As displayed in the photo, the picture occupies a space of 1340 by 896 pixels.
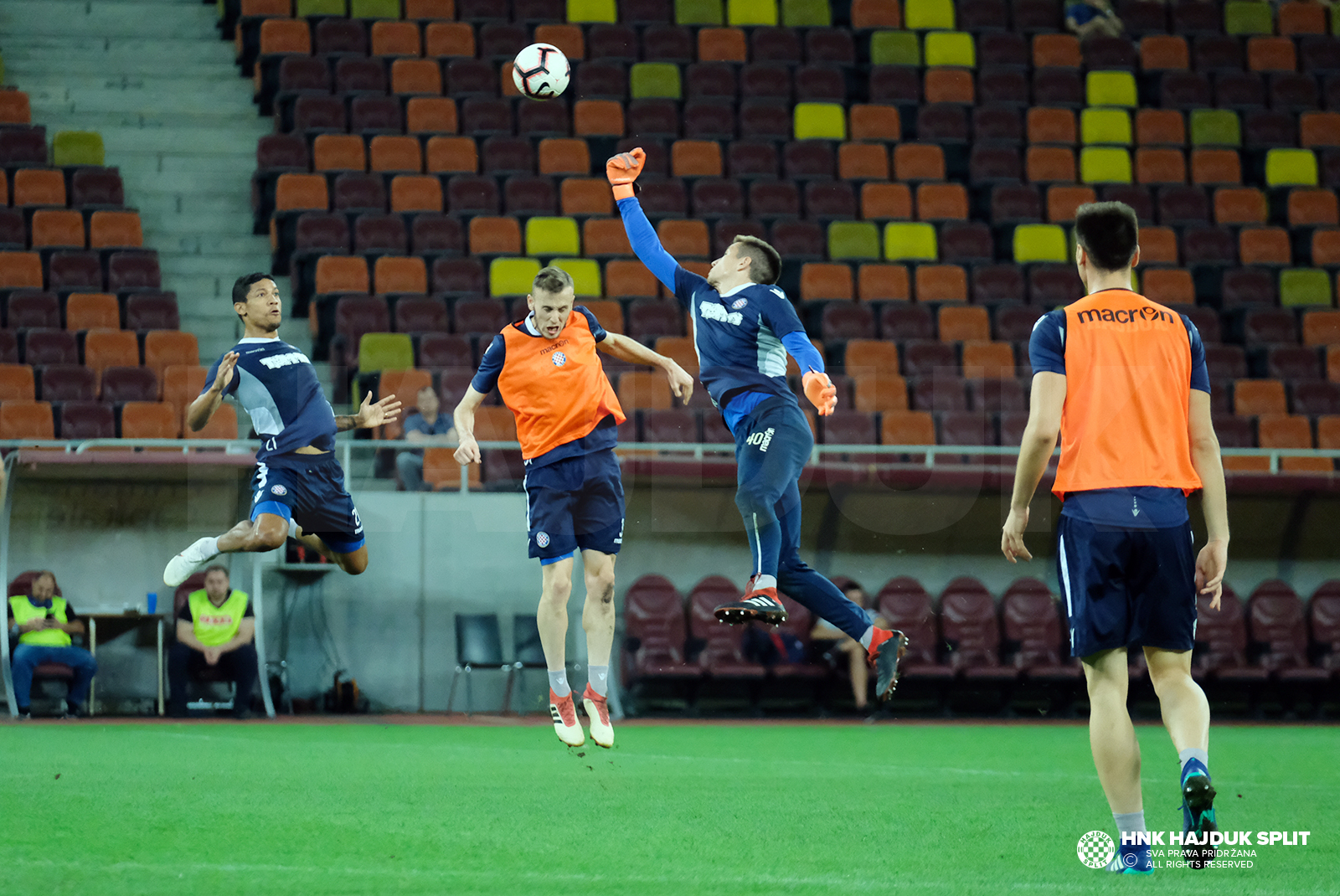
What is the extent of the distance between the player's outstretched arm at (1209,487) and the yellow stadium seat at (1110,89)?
55.3 ft

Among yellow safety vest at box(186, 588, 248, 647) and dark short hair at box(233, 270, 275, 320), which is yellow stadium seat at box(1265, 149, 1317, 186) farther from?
dark short hair at box(233, 270, 275, 320)

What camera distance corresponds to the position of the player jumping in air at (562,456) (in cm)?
848

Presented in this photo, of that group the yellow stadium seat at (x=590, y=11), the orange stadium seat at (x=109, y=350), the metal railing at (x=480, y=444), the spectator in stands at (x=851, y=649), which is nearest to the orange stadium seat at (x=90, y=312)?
the orange stadium seat at (x=109, y=350)

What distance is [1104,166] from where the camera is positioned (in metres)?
20.2

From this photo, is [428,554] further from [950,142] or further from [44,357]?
[950,142]

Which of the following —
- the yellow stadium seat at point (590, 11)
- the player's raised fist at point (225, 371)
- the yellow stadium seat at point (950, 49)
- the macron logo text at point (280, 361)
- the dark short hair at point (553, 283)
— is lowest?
the player's raised fist at point (225, 371)

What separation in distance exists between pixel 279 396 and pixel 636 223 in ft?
7.88

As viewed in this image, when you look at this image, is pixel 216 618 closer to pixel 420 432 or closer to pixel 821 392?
pixel 420 432

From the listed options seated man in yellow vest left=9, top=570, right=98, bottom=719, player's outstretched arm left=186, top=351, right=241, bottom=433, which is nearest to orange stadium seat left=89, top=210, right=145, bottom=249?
seated man in yellow vest left=9, top=570, right=98, bottom=719

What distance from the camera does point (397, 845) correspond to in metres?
6.13

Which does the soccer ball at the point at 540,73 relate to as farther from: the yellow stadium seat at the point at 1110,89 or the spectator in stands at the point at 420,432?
the yellow stadium seat at the point at 1110,89

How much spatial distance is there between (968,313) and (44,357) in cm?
1029

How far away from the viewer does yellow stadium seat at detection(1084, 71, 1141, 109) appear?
21344mm

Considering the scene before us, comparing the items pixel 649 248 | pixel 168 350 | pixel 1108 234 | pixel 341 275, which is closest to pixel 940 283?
pixel 341 275
